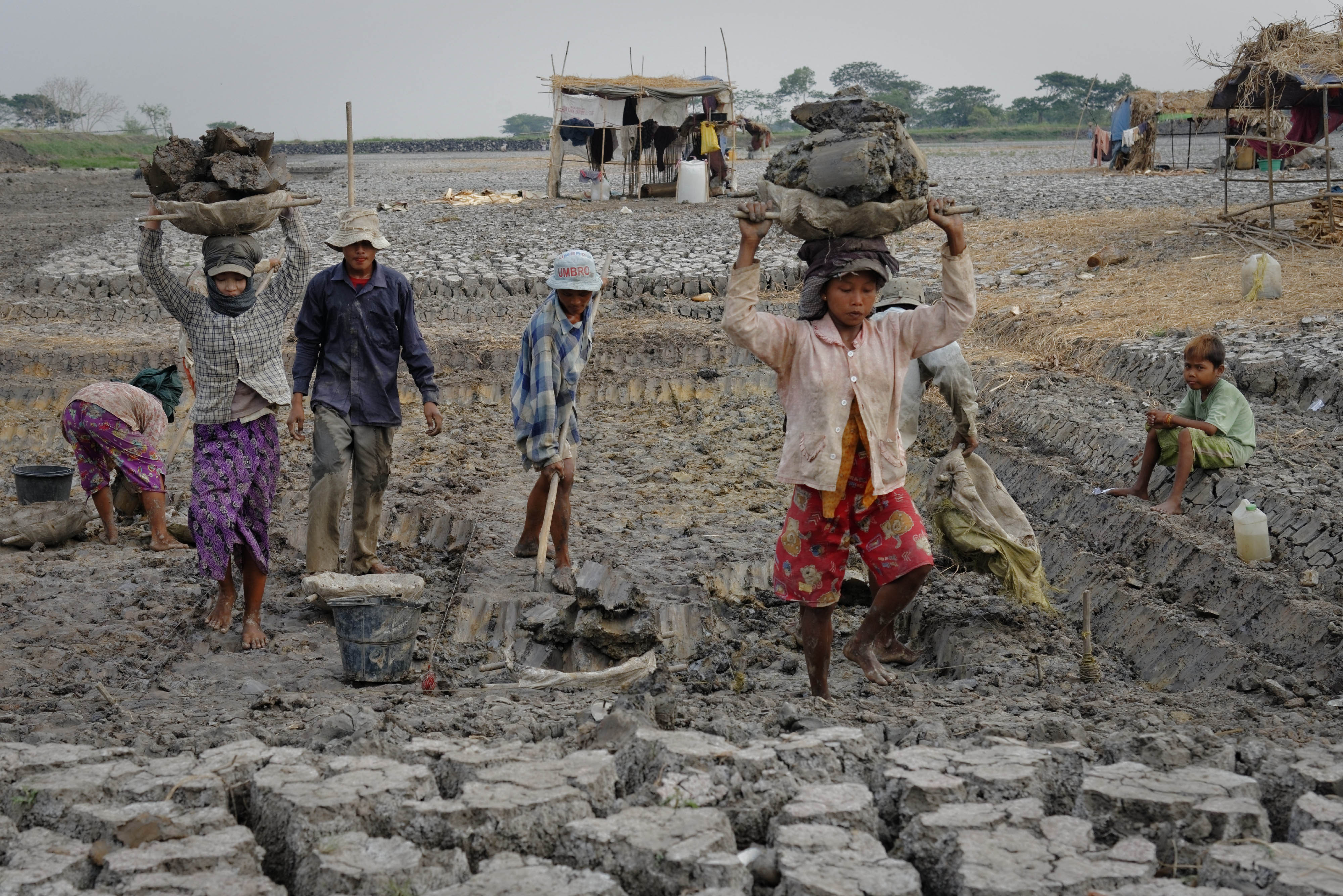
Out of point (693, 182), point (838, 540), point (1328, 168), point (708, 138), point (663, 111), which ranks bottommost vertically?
point (838, 540)

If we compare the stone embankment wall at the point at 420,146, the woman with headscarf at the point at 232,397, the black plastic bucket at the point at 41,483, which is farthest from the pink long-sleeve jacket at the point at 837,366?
the stone embankment wall at the point at 420,146

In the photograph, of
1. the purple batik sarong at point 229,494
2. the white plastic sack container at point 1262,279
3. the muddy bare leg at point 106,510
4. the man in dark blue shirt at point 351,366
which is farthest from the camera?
the white plastic sack container at point 1262,279

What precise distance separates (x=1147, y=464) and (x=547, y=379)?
3.40m

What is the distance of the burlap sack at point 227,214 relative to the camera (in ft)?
16.1

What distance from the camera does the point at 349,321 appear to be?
5.38m

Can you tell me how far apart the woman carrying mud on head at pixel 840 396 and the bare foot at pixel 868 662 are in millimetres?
264

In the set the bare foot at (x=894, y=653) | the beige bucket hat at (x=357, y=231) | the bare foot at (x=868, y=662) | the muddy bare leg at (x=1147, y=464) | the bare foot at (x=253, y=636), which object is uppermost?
the beige bucket hat at (x=357, y=231)

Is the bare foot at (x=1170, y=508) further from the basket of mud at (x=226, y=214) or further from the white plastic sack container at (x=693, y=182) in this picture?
the white plastic sack container at (x=693, y=182)

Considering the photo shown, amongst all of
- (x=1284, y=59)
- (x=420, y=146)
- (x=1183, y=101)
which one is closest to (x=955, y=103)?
(x=420, y=146)

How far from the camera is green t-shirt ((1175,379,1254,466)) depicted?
617 cm

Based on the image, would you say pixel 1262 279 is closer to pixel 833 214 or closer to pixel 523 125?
pixel 833 214

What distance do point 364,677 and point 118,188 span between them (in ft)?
111

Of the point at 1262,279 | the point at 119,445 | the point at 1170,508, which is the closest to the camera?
the point at 1170,508

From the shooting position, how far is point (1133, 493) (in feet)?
20.9
